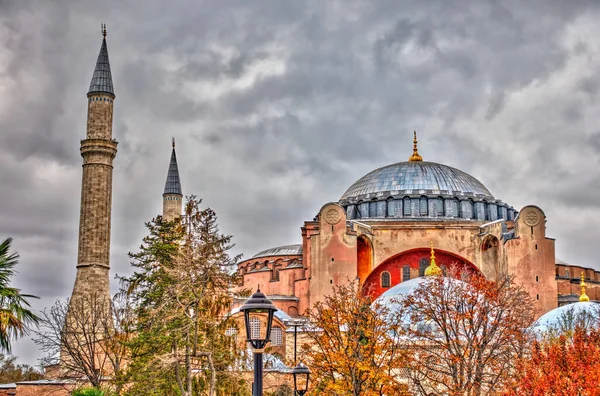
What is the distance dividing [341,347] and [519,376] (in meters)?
5.44

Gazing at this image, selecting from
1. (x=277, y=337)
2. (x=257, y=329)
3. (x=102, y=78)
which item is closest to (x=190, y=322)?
(x=257, y=329)

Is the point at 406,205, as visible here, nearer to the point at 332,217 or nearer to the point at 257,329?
the point at 332,217

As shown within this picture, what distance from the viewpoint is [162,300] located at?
2366 centimetres

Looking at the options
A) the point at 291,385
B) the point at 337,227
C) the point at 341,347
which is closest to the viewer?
the point at 341,347

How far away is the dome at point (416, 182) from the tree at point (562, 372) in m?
19.1

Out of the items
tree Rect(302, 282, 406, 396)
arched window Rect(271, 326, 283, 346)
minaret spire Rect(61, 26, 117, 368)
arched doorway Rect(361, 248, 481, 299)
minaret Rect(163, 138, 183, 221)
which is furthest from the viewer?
minaret Rect(163, 138, 183, 221)

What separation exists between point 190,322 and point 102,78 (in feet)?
65.2

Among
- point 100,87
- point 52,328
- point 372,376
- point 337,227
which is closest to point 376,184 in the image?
point 337,227

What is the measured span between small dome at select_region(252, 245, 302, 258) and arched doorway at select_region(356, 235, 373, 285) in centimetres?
734

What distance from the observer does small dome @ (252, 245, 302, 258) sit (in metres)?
46.6

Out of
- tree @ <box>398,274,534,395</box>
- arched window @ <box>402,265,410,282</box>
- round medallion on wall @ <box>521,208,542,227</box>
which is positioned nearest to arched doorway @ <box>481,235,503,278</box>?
round medallion on wall @ <box>521,208,542,227</box>

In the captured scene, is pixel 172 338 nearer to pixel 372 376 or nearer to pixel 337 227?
pixel 372 376

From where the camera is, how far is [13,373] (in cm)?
4925

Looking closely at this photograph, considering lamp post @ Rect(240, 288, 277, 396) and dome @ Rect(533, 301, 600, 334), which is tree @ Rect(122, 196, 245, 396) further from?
dome @ Rect(533, 301, 600, 334)
